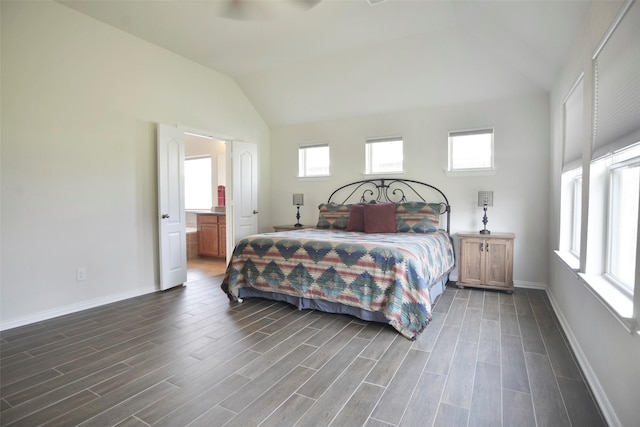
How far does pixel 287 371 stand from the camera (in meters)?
2.21

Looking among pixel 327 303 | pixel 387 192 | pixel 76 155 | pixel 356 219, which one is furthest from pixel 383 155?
pixel 76 155

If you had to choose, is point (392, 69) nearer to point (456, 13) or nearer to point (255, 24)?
point (456, 13)

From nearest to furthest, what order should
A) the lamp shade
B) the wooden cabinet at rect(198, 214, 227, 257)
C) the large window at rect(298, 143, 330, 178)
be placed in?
the lamp shade, the large window at rect(298, 143, 330, 178), the wooden cabinet at rect(198, 214, 227, 257)

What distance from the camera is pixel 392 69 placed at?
438 centimetres

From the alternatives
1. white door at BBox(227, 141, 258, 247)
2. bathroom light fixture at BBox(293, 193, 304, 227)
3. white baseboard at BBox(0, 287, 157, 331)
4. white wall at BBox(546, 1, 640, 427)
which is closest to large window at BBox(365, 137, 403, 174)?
bathroom light fixture at BBox(293, 193, 304, 227)

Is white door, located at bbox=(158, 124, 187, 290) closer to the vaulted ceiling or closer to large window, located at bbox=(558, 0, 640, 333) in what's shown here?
the vaulted ceiling

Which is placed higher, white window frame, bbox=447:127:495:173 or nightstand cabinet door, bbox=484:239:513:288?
white window frame, bbox=447:127:495:173

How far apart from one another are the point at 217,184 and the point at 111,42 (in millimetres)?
3561

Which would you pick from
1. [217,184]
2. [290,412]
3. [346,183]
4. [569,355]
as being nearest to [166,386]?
[290,412]

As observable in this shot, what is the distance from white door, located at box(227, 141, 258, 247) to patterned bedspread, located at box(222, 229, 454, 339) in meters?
1.62

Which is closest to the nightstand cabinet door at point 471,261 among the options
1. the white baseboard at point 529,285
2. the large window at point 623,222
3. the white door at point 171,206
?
the white baseboard at point 529,285

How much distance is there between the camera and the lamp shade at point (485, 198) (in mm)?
4213

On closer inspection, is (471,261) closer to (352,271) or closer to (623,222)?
(352,271)

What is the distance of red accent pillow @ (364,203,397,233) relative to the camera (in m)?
4.37
